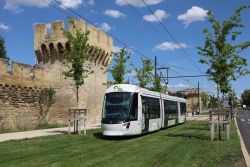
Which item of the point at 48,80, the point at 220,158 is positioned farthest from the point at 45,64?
the point at 220,158

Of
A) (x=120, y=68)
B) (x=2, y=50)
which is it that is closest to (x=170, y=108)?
(x=120, y=68)

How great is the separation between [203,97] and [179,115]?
85738 mm

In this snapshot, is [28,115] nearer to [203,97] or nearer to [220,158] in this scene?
[220,158]

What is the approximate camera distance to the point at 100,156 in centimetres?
1167

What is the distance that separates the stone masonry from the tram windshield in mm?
8754

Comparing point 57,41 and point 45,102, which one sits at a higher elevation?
point 57,41

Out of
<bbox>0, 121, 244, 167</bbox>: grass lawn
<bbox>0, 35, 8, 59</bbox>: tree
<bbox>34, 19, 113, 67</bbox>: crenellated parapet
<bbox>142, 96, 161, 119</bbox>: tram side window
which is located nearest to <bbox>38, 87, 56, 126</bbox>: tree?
<bbox>34, 19, 113, 67</bbox>: crenellated parapet

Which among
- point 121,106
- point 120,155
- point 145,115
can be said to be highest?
point 121,106

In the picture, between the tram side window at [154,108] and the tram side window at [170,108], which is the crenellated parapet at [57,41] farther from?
the tram side window at [154,108]

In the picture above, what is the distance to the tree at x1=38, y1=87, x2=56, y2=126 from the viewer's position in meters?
28.6

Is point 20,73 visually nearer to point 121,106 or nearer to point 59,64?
point 59,64

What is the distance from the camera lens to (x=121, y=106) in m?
18.1

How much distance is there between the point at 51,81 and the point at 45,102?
2031mm

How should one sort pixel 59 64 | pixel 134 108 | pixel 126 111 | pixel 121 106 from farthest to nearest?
pixel 59 64 → pixel 134 108 → pixel 121 106 → pixel 126 111
